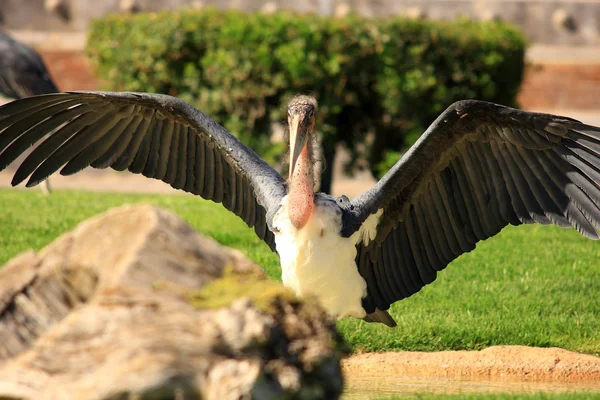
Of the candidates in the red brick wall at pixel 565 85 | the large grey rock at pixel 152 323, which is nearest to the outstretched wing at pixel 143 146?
the large grey rock at pixel 152 323

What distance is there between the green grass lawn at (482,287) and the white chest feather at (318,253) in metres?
0.80

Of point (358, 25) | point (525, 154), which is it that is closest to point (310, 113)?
point (525, 154)

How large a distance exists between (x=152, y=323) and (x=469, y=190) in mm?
2890

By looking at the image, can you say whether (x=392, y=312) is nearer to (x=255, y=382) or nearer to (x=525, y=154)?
(x=525, y=154)

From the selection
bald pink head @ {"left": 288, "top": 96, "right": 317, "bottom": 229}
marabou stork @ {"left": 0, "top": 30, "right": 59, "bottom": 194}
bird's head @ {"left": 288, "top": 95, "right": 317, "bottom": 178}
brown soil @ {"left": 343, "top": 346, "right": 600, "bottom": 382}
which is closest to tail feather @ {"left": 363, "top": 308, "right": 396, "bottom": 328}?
brown soil @ {"left": 343, "top": 346, "right": 600, "bottom": 382}

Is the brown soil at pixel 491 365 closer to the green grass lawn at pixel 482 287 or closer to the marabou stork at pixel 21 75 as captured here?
the green grass lawn at pixel 482 287

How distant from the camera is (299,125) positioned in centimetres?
520

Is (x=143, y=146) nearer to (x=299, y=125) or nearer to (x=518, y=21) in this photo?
(x=299, y=125)

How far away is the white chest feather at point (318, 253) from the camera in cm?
510

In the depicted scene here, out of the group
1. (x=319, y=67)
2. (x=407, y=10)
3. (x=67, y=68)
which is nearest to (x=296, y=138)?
(x=319, y=67)

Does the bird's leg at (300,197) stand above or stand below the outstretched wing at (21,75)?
below

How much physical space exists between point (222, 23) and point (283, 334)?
25.8 feet

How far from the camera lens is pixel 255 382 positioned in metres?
2.99

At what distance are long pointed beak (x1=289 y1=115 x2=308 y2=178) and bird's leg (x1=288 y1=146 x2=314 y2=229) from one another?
0.15ft
